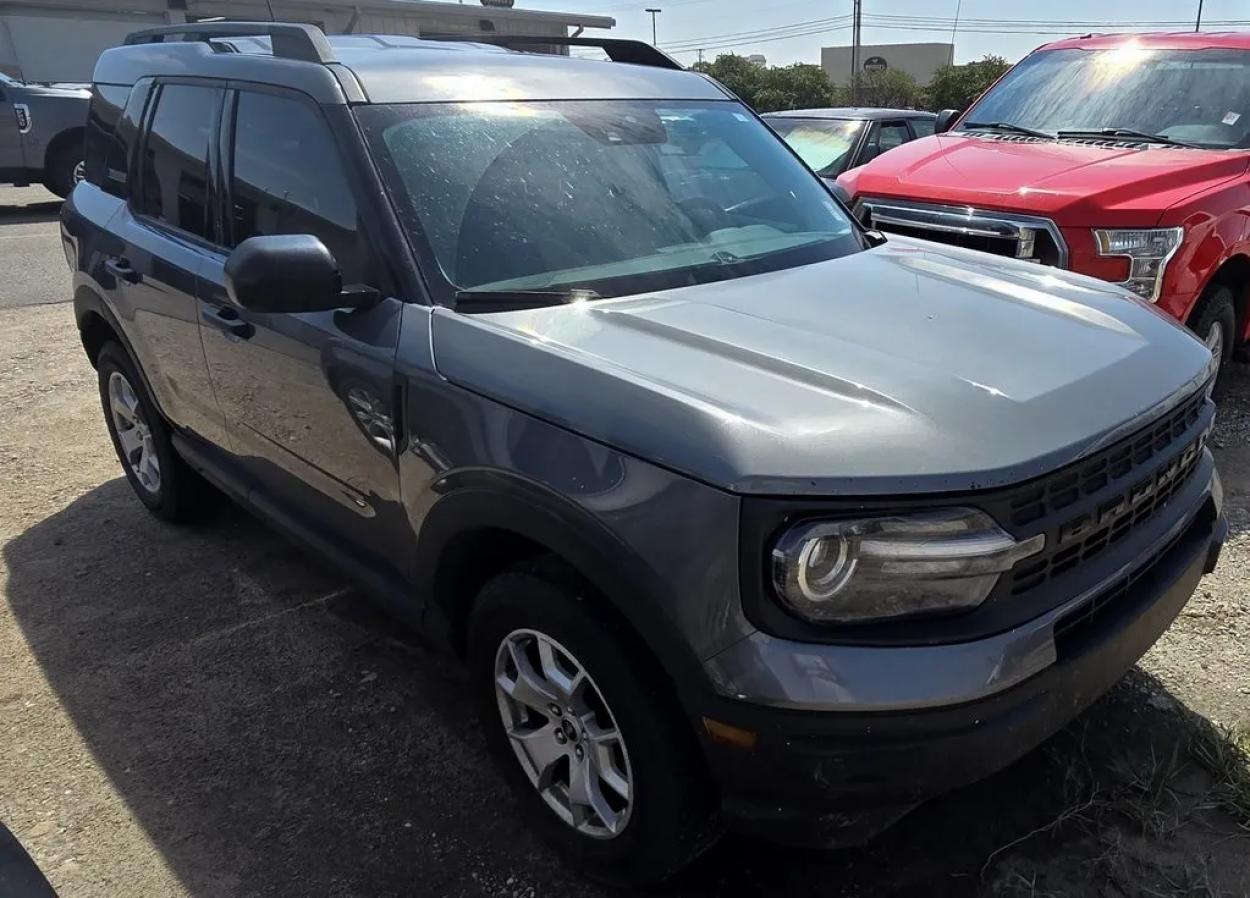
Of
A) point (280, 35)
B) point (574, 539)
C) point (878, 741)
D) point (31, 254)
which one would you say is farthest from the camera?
point (31, 254)

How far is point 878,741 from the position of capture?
174 cm

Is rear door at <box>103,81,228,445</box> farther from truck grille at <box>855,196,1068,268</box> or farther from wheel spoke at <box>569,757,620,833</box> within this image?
truck grille at <box>855,196,1068,268</box>

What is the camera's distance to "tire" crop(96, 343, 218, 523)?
4.04 meters

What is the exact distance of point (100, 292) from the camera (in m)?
4.00

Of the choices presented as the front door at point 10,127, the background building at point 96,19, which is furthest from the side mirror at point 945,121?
the background building at point 96,19

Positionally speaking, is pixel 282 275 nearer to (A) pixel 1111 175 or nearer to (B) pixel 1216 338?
(A) pixel 1111 175

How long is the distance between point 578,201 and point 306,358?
864 millimetres

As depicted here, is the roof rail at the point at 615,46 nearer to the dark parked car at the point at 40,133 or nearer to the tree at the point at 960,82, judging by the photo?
the dark parked car at the point at 40,133

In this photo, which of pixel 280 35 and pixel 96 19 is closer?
pixel 280 35

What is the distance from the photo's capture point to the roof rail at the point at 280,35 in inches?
110

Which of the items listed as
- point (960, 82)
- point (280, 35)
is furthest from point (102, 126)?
point (960, 82)

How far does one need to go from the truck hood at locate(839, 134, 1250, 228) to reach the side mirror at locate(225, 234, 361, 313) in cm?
343

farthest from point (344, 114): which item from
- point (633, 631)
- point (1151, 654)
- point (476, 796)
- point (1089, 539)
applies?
point (1151, 654)

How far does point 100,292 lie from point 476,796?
2705 millimetres
